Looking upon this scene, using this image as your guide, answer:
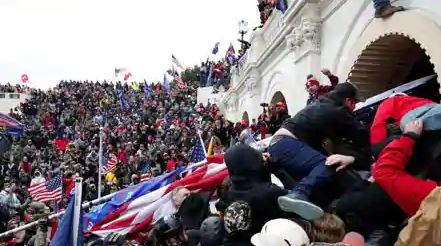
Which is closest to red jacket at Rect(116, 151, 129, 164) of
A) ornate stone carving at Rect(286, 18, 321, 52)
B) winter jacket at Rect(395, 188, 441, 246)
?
ornate stone carving at Rect(286, 18, 321, 52)

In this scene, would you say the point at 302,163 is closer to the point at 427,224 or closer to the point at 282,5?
the point at 427,224

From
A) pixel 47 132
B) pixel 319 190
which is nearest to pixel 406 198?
pixel 319 190

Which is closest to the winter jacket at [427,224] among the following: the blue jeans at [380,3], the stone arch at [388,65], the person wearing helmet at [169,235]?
the person wearing helmet at [169,235]

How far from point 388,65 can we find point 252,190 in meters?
7.35

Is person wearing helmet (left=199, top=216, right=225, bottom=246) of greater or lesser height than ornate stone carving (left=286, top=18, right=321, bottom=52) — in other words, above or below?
below

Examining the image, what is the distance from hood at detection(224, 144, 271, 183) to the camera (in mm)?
4457

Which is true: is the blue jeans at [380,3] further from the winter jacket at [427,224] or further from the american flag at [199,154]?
the winter jacket at [427,224]

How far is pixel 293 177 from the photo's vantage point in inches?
185

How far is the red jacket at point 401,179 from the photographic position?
3.77m

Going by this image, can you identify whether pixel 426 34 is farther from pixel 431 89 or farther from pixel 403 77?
pixel 403 77

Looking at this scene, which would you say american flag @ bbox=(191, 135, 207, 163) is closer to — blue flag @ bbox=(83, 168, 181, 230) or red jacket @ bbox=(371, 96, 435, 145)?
blue flag @ bbox=(83, 168, 181, 230)

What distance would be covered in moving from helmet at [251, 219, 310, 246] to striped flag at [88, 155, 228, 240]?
281 centimetres

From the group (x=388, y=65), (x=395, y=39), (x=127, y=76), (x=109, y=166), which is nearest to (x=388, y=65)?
(x=388, y=65)

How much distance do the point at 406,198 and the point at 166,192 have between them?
11.3 ft
